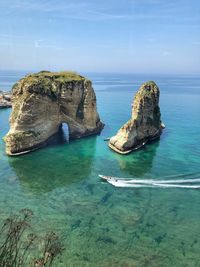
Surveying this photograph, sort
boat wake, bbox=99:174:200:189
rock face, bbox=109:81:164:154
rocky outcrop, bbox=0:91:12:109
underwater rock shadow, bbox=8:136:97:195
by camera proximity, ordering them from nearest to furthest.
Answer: boat wake, bbox=99:174:200:189 < underwater rock shadow, bbox=8:136:97:195 < rock face, bbox=109:81:164:154 < rocky outcrop, bbox=0:91:12:109

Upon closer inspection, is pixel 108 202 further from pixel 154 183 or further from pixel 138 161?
pixel 138 161

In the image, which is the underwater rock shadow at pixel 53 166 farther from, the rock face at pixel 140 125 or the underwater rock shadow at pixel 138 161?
the rock face at pixel 140 125

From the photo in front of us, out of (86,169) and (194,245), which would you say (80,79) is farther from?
(194,245)

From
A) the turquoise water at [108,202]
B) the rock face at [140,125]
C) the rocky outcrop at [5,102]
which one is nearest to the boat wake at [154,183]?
the turquoise water at [108,202]

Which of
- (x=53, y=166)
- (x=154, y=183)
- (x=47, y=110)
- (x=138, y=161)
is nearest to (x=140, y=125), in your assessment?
(x=138, y=161)

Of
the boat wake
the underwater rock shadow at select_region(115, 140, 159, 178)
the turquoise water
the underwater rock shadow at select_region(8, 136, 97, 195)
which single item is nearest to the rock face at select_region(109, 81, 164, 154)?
Result: the underwater rock shadow at select_region(115, 140, 159, 178)

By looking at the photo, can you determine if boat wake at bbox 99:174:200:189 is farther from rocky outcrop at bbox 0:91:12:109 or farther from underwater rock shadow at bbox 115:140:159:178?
rocky outcrop at bbox 0:91:12:109
